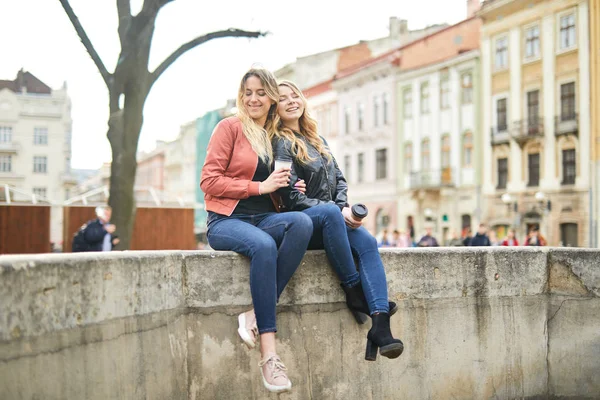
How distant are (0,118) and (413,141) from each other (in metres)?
57.9

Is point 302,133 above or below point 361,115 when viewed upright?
below

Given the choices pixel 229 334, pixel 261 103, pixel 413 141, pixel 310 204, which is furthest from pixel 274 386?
pixel 413 141

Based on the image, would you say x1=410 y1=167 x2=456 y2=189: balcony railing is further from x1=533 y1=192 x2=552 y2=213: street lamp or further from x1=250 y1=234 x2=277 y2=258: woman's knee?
x1=250 y1=234 x2=277 y2=258: woman's knee

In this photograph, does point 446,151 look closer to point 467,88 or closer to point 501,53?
point 467,88

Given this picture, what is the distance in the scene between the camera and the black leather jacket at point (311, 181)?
4648mm

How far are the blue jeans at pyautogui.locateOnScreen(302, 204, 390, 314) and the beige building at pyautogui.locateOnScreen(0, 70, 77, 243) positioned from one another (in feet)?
299

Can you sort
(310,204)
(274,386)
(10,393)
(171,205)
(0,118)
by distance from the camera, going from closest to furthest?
(10,393) → (274,386) → (310,204) → (171,205) → (0,118)

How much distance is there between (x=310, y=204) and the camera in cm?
465

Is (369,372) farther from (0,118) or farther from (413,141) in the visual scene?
(0,118)

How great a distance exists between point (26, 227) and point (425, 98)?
1150 inches

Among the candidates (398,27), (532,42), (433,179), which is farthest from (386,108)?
(532,42)

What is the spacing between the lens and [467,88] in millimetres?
43094

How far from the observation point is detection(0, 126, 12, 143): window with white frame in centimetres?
9336

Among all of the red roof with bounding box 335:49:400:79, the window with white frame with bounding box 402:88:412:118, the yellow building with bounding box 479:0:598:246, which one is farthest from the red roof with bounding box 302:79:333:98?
the yellow building with bounding box 479:0:598:246
